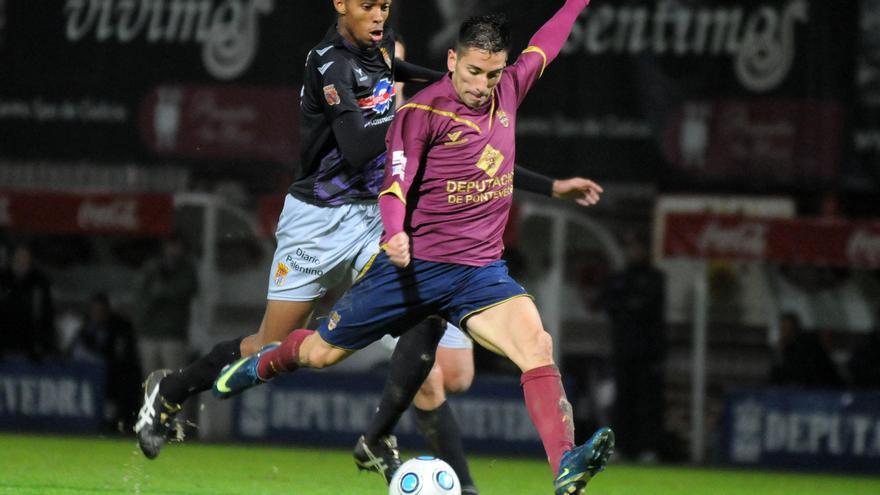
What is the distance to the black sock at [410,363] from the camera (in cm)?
709

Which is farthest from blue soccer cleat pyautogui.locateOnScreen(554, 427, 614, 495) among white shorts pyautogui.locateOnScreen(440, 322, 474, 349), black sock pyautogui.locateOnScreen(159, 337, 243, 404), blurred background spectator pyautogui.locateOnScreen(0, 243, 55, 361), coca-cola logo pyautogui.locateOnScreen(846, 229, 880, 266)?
blurred background spectator pyautogui.locateOnScreen(0, 243, 55, 361)

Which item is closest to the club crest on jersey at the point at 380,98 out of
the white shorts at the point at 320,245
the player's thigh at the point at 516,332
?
the white shorts at the point at 320,245

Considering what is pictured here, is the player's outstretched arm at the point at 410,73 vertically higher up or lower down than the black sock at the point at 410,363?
higher up

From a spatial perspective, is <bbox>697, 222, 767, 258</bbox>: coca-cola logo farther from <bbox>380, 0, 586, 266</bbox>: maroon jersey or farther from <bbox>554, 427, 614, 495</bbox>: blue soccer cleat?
<bbox>554, 427, 614, 495</bbox>: blue soccer cleat

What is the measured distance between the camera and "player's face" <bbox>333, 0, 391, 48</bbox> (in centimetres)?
689

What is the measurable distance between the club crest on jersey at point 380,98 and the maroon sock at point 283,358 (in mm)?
1044

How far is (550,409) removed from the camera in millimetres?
6188

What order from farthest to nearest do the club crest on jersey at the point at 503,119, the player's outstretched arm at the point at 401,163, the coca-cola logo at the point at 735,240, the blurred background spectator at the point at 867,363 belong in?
the blurred background spectator at the point at 867,363, the coca-cola logo at the point at 735,240, the club crest on jersey at the point at 503,119, the player's outstretched arm at the point at 401,163

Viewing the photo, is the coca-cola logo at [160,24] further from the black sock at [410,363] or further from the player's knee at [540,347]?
the player's knee at [540,347]

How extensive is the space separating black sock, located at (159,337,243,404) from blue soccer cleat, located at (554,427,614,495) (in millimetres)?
2060

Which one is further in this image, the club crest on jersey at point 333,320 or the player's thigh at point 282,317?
the player's thigh at point 282,317

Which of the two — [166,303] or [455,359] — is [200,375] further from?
[166,303]

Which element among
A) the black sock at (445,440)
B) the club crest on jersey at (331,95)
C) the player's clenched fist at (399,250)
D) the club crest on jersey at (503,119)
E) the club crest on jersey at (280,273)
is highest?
the club crest on jersey at (331,95)

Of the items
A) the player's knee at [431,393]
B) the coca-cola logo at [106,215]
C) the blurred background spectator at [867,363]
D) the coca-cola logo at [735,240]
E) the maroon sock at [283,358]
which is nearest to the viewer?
the maroon sock at [283,358]
